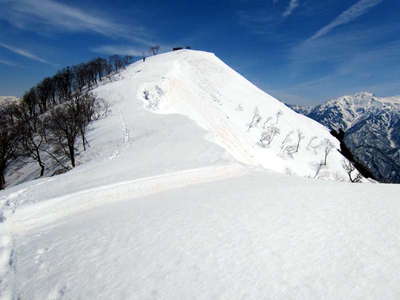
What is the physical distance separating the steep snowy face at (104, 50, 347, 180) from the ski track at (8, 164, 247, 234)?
1025 inches

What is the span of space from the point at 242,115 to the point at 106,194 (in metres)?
58.6

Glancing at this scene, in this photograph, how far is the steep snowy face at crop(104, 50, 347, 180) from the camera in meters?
47.9

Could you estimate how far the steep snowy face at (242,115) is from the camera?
Answer: 4791 cm

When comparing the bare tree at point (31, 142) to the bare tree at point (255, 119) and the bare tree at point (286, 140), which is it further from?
the bare tree at point (286, 140)

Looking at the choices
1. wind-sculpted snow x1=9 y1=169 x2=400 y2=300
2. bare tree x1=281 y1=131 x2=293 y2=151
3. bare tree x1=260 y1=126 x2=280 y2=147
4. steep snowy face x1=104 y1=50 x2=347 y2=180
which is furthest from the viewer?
bare tree x1=281 y1=131 x2=293 y2=151

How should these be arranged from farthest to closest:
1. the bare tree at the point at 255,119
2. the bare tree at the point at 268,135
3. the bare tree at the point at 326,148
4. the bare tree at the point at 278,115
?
1. the bare tree at the point at 278,115
2. the bare tree at the point at 255,119
3. the bare tree at the point at 326,148
4. the bare tree at the point at 268,135

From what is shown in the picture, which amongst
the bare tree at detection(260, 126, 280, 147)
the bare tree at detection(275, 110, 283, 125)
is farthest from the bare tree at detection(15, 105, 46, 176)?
the bare tree at detection(275, 110, 283, 125)

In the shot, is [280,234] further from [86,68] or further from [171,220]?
[86,68]

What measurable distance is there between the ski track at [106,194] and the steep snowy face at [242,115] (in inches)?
1025

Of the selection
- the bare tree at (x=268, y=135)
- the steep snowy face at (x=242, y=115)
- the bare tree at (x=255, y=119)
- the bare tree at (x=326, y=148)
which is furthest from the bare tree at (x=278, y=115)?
the bare tree at (x=326, y=148)

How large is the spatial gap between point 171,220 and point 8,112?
236 feet

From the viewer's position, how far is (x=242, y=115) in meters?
65.5

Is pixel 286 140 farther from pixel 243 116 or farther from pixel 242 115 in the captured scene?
pixel 242 115

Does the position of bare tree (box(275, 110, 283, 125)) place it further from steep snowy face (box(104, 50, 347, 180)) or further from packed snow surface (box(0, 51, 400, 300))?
packed snow surface (box(0, 51, 400, 300))
